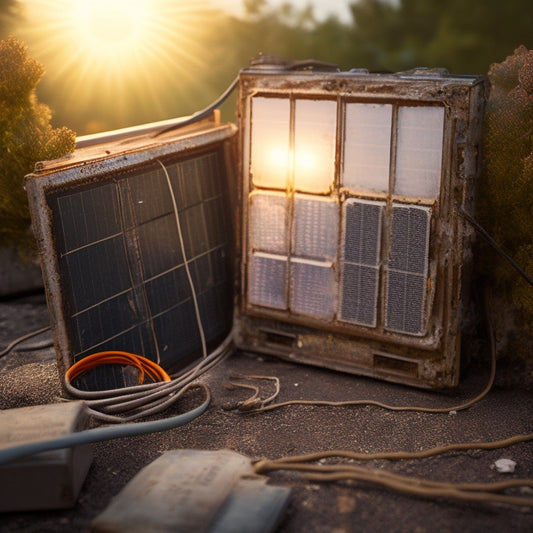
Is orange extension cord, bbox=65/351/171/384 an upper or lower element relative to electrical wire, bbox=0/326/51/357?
upper

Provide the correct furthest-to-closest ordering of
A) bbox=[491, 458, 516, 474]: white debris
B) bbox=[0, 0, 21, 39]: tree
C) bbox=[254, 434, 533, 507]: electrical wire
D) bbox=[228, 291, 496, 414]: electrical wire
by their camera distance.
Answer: bbox=[0, 0, 21, 39]: tree → bbox=[228, 291, 496, 414]: electrical wire → bbox=[491, 458, 516, 474]: white debris → bbox=[254, 434, 533, 507]: electrical wire

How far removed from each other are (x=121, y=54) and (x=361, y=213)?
786cm

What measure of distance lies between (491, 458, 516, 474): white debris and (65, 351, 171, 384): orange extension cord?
210 centimetres

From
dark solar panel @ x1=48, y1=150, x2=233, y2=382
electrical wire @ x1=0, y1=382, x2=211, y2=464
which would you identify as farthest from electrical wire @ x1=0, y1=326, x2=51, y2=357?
electrical wire @ x1=0, y1=382, x2=211, y2=464

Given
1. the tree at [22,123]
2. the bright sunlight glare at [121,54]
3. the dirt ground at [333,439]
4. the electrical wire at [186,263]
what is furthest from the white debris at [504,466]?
the bright sunlight glare at [121,54]

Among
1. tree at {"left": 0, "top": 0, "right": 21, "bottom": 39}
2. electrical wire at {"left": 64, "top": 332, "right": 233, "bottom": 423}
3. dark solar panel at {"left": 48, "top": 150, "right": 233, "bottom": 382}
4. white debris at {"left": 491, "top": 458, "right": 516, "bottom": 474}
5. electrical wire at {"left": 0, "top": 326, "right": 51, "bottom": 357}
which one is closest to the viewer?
white debris at {"left": 491, "top": 458, "right": 516, "bottom": 474}

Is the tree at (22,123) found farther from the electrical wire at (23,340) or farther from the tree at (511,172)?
the tree at (511,172)

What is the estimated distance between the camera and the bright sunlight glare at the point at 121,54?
9367 millimetres

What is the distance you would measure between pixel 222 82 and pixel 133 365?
35.4 feet

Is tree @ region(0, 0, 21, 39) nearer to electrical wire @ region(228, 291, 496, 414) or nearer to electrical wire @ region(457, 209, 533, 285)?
electrical wire @ region(228, 291, 496, 414)

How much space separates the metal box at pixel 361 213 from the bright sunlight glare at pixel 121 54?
3.83 meters

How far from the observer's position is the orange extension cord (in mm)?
4270

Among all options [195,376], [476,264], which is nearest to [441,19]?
[476,264]

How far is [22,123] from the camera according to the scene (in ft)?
16.0
